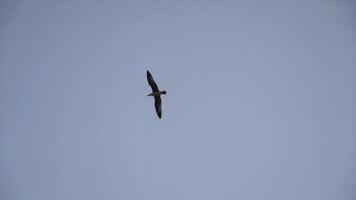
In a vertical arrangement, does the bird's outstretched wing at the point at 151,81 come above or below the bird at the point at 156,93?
above

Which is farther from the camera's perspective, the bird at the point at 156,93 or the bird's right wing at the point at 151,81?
the bird at the point at 156,93

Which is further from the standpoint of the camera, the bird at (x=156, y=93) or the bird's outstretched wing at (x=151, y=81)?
the bird at (x=156, y=93)

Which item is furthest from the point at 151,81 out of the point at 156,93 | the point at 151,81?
the point at 156,93

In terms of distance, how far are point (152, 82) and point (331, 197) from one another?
282 ft

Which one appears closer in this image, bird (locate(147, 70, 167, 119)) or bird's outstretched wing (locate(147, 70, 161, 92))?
bird's outstretched wing (locate(147, 70, 161, 92))

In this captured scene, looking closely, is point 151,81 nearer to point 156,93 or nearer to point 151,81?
point 151,81

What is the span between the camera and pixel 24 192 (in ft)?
387

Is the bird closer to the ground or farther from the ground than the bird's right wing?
closer to the ground

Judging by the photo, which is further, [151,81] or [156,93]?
[156,93]

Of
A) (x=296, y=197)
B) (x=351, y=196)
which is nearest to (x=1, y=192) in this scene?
(x=296, y=197)

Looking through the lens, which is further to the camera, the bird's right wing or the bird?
the bird

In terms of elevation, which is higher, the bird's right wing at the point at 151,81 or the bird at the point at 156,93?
the bird's right wing at the point at 151,81

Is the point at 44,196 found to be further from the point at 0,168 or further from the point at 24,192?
the point at 0,168

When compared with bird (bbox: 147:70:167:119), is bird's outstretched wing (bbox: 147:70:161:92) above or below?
above
